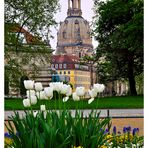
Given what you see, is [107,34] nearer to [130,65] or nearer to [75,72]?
[130,65]

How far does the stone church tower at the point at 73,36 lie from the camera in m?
164

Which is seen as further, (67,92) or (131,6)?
(131,6)

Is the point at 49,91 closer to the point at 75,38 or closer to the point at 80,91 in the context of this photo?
the point at 80,91

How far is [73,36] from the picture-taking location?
7047 inches

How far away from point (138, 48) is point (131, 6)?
5.59 metres

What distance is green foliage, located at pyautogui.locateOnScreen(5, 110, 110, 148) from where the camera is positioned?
333 cm

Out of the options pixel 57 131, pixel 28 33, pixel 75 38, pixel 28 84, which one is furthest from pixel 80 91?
pixel 75 38

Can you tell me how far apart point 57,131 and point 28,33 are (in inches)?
1013

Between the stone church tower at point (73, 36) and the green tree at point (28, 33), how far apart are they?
132135 mm

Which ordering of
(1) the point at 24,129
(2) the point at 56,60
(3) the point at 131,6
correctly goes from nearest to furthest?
(1) the point at 24,129, (3) the point at 131,6, (2) the point at 56,60

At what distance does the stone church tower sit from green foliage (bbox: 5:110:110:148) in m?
157
